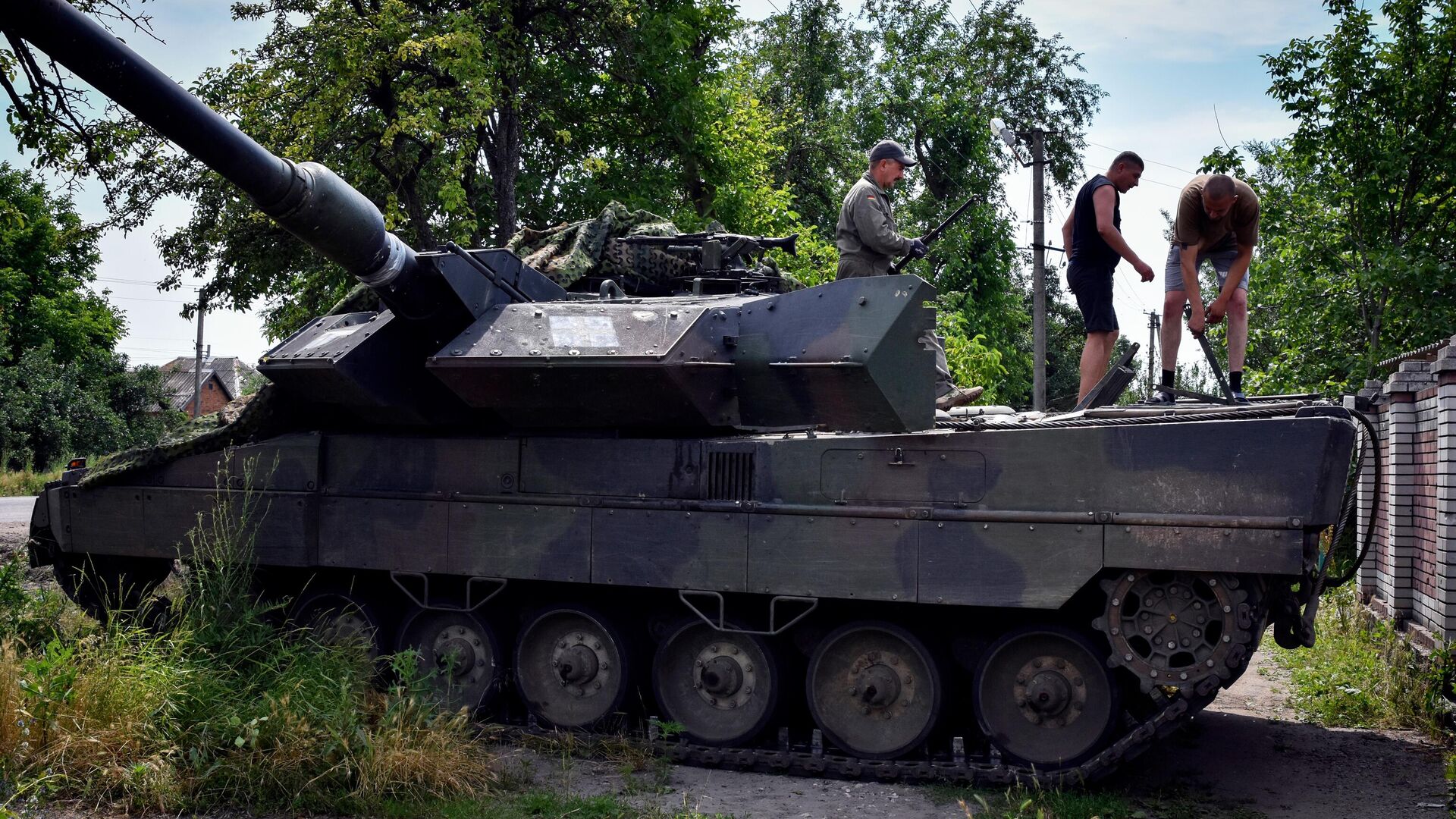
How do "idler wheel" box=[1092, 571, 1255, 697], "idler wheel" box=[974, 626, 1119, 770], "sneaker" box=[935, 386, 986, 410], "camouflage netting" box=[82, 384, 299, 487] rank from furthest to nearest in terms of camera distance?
"camouflage netting" box=[82, 384, 299, 487] < "sneaker" box=[935, 386, 986, 410] < "idler wheel" box=[974, 626, 1119, 770] < "idler wheel" box=[1092, 571, 1255, 697]

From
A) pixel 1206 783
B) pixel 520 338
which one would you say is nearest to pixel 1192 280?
pixel 1206 783

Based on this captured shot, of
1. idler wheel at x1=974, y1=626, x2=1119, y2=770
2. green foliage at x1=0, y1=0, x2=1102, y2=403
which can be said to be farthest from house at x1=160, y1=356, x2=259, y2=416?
idler wheel at x1=974, y1=626, x2=1119, y2=770

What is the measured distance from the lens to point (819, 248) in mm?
22250

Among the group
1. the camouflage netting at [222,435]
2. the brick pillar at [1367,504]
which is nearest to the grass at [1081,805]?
the brick pillar at [1367,504]

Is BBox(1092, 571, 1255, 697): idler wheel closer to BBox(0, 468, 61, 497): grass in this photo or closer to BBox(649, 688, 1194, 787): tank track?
BBox(649, 688, 1194, 787): tank track

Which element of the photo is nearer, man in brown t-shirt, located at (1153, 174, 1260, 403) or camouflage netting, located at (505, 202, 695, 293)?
man in brown t-shirt, located at (1153, 174, 1260, 403)

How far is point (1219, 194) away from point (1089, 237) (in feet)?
3.28

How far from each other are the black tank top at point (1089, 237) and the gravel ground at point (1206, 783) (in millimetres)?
3151

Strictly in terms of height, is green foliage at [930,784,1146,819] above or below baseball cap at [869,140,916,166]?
below

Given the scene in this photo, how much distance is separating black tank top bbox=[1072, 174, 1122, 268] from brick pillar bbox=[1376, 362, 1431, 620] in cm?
269

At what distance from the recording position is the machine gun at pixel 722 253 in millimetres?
9008

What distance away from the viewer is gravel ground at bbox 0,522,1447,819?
6.60 meters

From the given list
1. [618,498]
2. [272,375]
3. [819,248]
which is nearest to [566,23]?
[819,248]

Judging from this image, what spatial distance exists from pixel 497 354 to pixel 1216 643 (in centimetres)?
431
